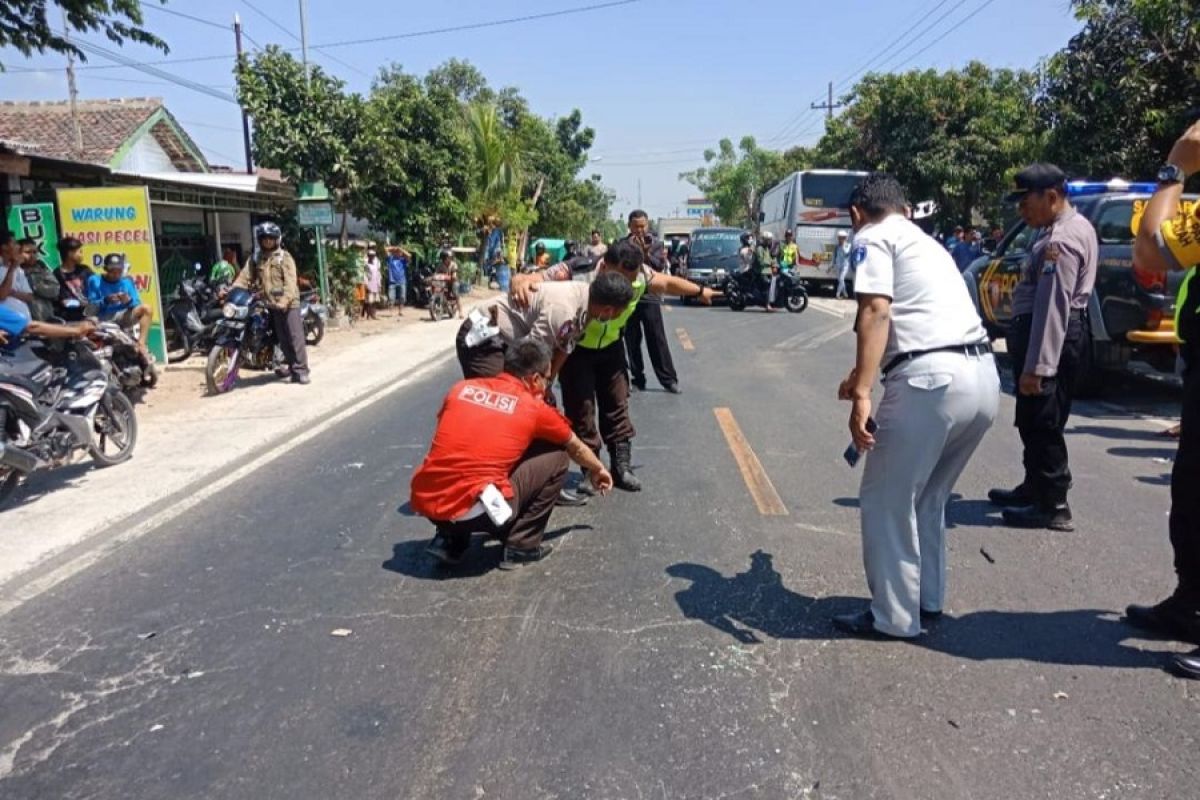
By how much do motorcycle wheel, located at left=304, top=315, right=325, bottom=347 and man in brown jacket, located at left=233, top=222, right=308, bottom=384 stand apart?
13.2 ft

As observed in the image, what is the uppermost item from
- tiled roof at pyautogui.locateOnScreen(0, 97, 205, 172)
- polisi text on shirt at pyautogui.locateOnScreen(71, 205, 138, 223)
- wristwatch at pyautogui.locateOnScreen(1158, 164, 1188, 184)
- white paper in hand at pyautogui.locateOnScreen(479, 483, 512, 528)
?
tiled roof at pyautogui.locateOnScreen(0, 97, 205, 172)

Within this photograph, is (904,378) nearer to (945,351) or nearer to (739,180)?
(945,351)

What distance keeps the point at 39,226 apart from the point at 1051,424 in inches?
456

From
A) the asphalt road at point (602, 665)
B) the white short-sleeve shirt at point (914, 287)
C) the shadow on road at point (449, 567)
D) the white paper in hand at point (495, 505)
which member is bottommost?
the asphalt road at point (602, 665)

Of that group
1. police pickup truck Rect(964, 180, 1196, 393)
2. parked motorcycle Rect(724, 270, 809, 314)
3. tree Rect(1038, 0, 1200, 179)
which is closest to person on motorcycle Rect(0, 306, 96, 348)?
police pickup truck Rect(964, 180, 1196, 393)

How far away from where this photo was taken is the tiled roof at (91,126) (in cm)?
2502

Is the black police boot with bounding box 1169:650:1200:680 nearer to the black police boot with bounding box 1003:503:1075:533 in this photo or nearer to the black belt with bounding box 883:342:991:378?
the black belt with bounding box 883:342:991:378

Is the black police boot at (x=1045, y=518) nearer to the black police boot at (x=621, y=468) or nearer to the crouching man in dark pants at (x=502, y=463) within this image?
the black police boot at (x=621, y=468)

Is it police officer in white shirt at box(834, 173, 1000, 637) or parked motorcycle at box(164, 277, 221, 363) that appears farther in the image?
parked motorcycle at box(164, 277, 221, 363)

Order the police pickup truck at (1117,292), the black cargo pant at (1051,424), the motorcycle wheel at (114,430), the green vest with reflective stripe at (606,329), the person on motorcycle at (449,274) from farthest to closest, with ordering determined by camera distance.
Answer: the person on motorcycle at (449,274) < the police pickup truck at (1117,292) < the motorcycle wheel at (114,430) < the green vest with reflective stripe at (606,329) < the black cargo pant at (1051,424)

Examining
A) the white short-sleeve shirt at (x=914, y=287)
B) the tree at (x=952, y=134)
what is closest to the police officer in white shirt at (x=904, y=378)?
the white short-sleeve shirt at (x=914, y=287)

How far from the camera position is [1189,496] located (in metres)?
3.80

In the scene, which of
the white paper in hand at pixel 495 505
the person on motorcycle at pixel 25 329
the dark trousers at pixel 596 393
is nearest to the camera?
the white paper in hand at pixel 495 505

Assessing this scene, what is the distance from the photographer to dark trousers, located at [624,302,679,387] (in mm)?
9609
